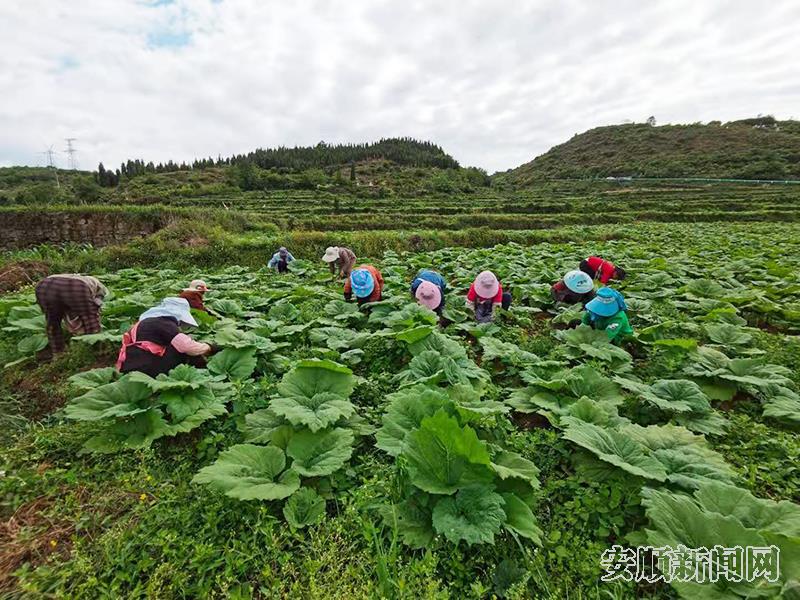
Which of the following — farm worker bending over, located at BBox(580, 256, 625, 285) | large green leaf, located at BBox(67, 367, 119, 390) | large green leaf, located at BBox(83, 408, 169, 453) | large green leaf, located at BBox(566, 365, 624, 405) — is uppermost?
farm worker bending over, located at BBox(580, 256, 625, 285)

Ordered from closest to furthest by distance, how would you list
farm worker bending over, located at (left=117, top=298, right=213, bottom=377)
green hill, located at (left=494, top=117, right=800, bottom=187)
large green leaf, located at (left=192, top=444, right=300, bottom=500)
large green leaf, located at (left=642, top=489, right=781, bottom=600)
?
1. large green leaf, located at (left=642, top=489, right=781, bottom=600)
2. large green leaf, located at (left=192, top=444, right=300, bottom=500)
3. farm worker bending over, located at (left=117, top=298, right=213, bottom=377)
4. green hill, located at (left=494, top=117, right=800, bottom=187)

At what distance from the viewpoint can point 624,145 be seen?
9681cm

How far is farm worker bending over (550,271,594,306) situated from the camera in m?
6.91

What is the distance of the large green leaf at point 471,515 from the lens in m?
2.11

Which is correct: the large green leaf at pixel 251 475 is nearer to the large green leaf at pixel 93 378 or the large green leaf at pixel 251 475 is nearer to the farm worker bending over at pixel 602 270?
the large green leaf at pixel 93 378

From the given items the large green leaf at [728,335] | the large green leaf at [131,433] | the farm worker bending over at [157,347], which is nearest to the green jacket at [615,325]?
the large green leaf at [728,335]

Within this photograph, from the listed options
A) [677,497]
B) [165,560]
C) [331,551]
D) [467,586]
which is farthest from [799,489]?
[165,560]

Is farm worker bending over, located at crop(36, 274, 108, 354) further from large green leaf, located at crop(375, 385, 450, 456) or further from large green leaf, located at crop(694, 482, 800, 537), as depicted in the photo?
large green leaf, located at crop(694, 482, 800, 537)

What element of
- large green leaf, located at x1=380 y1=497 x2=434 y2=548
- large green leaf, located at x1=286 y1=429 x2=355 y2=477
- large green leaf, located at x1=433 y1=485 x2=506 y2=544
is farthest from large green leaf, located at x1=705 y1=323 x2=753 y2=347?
large green leaf, located at x1=286 y1=429 x2=355 y2=477

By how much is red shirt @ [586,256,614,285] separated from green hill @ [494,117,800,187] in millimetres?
68999

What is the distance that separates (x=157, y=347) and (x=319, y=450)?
252 cm

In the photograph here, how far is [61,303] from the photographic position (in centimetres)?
535

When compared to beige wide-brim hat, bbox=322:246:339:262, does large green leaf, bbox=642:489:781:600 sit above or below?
below

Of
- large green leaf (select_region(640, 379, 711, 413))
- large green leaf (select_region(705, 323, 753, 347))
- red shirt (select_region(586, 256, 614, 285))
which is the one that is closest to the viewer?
large green leaf (select_region(640, 379, 711, 413))
